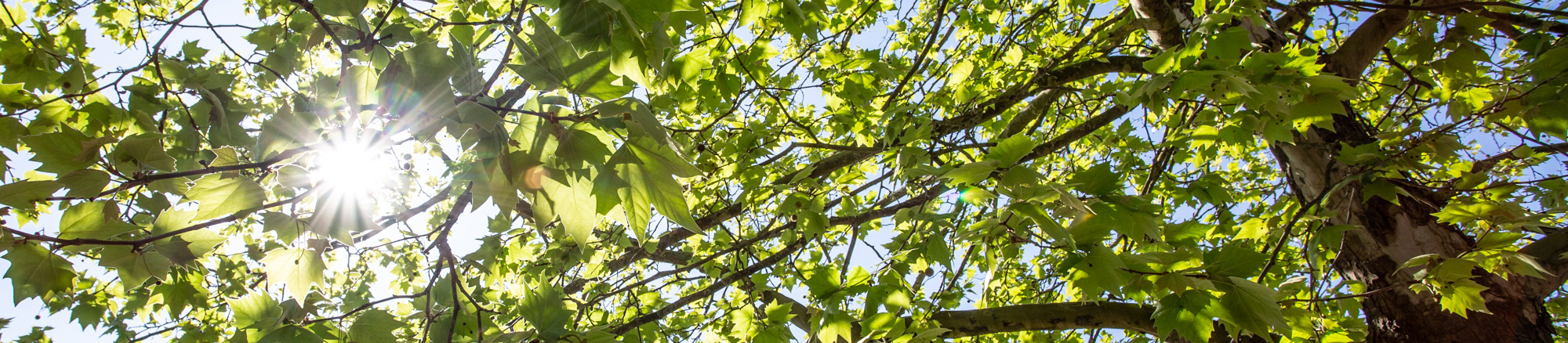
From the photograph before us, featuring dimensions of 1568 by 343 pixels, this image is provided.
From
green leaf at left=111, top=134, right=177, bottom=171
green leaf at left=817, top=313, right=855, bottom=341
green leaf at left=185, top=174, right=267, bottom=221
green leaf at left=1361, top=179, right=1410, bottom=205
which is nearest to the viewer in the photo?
green leaf at left=185, top=174, right=267, bottom=221

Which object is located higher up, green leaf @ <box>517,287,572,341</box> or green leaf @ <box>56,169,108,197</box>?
green leaf @ <box>56,169,108,197</box>

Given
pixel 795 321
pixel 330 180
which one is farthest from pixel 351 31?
pixel 795 321

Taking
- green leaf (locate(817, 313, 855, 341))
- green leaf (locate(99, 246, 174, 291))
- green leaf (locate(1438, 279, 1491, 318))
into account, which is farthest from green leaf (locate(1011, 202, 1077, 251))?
green leaf (locate(99, 246, 174, 291))

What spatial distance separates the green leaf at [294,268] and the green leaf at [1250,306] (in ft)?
6.52

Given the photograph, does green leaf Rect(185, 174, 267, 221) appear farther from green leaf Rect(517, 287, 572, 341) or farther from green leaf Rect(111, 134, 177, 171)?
green leaf Rect(517, 287, 572, 341)

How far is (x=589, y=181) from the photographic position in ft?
3.22

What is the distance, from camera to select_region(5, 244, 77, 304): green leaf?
116cm

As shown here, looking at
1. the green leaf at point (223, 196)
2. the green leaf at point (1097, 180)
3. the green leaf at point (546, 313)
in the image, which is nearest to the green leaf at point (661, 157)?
the green leaf at point (546, 313)

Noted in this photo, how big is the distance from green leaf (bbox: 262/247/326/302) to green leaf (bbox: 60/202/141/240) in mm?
332

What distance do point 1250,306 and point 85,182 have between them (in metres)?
2.43

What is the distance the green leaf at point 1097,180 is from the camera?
1369 millimetres

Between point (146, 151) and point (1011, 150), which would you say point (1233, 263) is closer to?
point (1011, 150)

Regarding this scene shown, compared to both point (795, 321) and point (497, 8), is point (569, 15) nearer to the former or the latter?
point (497, 8)

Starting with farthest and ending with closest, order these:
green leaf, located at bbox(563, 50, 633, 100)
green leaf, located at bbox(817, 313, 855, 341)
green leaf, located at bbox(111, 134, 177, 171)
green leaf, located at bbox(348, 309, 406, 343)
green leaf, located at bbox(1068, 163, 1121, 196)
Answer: green leaf, located at bbox(817, 313, 855, 341)
green leaf, located at bbox(348, 309, 406, 343)
green leaf, located at bbox(1068, 163, 1121, 196)
green leaf, located at bbox(111, 134, 177, 171)
green leaf, located at bbox(563, 50, 633, 100)
